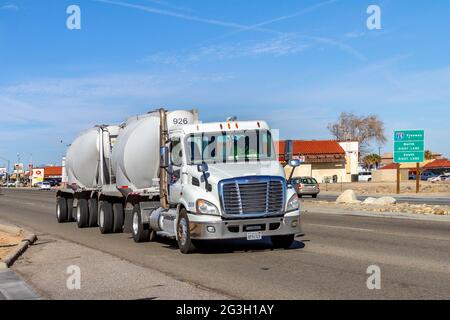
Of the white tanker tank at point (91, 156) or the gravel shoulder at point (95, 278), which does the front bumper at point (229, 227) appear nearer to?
the gravel shoulder at point (95, 278)

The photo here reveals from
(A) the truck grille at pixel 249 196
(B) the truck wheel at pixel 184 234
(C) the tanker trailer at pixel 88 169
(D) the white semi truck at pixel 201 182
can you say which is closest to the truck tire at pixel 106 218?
(C) the tanker trailer at pixel 88 169

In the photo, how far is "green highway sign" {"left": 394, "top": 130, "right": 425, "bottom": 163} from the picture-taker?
46.7m

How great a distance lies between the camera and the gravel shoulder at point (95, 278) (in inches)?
379

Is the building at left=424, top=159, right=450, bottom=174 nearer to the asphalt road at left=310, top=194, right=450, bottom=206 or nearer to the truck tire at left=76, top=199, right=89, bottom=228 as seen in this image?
the asphalt road at left=310, top=194, right=450, bottom=206

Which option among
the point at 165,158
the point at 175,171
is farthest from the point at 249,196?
the point at 165,158

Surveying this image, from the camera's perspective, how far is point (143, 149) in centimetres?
1798

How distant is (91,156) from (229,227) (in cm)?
→ 1075

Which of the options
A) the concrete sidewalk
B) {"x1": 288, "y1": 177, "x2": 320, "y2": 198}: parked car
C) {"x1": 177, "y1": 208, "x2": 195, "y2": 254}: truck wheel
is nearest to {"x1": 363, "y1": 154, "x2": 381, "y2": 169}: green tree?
{"x1": 288, "y1": 177, "x2": 320, "y2": 198}: parked car

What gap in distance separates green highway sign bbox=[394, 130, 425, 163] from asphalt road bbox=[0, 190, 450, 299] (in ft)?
86.8

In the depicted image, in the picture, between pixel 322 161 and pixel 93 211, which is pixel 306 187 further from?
pixel 322 161

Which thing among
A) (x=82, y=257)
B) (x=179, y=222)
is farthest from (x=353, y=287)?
(x=82, y=257)

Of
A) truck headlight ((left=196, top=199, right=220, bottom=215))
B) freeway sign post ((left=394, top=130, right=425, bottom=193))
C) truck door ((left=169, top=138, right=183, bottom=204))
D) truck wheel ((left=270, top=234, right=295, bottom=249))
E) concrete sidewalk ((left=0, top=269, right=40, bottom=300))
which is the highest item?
freeway sign post ((left=394, top=130, right=425, bottom=193))

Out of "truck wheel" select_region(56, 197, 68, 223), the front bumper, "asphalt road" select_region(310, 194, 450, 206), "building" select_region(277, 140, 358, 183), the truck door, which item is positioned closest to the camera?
the front bumper

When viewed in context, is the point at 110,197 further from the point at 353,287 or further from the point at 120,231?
the point at 353,287
